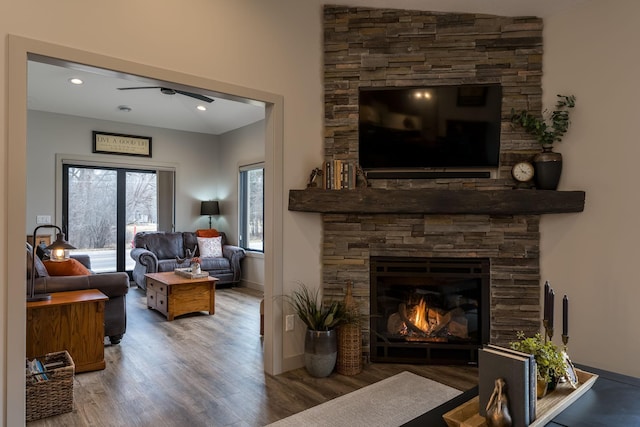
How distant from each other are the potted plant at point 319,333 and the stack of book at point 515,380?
5.44ft

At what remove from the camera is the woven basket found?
309 centimetres

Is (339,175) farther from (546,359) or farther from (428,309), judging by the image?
(546,359)

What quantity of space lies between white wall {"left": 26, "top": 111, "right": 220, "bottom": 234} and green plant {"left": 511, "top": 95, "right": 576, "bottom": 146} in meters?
5.93

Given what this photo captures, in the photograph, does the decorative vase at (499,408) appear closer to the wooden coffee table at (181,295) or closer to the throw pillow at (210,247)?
the wooden coffee table at (181,295)

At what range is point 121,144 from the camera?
6910 mm

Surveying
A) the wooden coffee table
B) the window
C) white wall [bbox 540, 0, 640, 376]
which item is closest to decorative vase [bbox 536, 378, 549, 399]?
white wall [bbox 540, 0, 640, 376]

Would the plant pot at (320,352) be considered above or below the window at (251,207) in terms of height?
below

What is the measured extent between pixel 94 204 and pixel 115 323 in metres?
3.83

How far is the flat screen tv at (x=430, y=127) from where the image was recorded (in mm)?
3178

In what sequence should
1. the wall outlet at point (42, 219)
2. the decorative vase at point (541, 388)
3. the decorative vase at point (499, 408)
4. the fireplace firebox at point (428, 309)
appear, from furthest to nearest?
1. the wall outlet at point (42, 219)
2. the fireplace firebox at point (428, 309)
3. the decorative vase at point (541, 388)
4. the decorative vase at point (499, 408)

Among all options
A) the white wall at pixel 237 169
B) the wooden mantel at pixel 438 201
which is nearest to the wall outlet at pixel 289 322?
the wooden mantel at pixel 438 201

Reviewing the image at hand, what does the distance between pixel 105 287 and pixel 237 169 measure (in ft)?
13.2

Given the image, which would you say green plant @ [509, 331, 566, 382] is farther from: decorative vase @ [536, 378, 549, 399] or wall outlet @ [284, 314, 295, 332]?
wall outlet @ [284, 314, 295, 332]

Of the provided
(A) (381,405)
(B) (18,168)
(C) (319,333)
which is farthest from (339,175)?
(B) (18,168)
